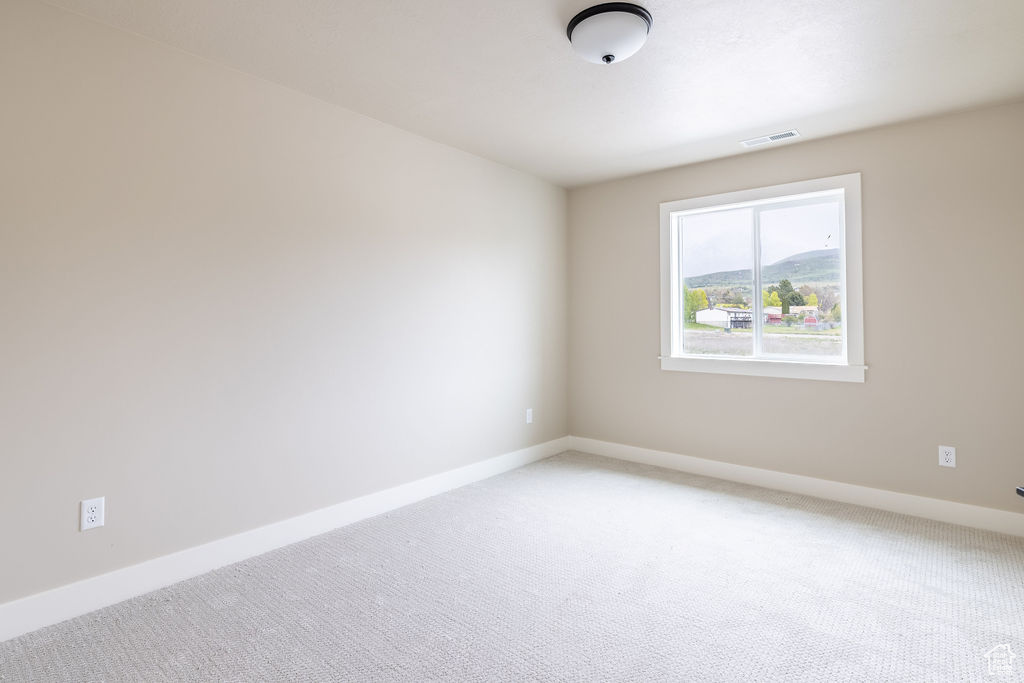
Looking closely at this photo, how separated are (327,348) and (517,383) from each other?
5.80 feet

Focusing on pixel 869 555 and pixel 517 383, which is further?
pixel 517 383

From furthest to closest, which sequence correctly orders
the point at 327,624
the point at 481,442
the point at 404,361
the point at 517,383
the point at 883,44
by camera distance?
the point at 517,383, the point at 481,442, the point at 404,361, the point at 883,44, the point at 327,624

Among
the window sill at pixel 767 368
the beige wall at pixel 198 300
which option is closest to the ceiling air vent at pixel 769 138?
the window sill at pixel 767 368

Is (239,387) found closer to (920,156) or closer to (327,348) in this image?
(327,348)

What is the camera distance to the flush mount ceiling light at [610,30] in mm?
2053

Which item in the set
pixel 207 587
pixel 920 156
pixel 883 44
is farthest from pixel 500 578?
pixel 920 156

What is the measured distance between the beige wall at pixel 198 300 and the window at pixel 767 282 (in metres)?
1.82

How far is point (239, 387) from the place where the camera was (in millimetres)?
2645

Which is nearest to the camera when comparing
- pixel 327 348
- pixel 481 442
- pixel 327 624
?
pixel 327 624

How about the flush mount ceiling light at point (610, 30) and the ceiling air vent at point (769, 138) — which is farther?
the ceiling air vent at point (769, 138)

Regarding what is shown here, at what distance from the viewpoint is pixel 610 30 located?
2.11 meters

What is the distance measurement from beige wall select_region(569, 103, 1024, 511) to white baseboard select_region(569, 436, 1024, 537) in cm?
6

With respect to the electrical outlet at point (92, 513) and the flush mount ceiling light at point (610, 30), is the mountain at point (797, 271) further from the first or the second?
the electrical outlet at point (92, 513)

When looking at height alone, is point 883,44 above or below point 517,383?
above
